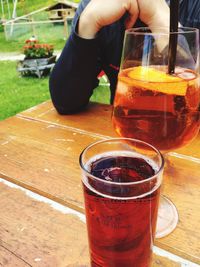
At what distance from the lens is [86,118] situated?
1.06 metres

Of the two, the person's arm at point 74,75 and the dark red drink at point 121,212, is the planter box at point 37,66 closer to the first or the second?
the person's arm at point 74,75

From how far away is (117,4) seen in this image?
902 mm

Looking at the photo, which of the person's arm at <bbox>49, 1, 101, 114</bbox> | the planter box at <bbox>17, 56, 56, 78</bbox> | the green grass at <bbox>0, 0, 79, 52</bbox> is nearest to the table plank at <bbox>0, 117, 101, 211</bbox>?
the person's arm at <bbox>49, 1, 101, 114</bbox>

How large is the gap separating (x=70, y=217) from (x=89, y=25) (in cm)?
63

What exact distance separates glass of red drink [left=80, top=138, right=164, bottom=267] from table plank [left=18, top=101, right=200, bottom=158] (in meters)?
0.43

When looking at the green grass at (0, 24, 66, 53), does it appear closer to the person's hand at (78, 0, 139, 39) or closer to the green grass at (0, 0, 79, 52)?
the green grass at (0, 0, 79, 52)

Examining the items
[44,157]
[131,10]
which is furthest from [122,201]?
[131,10]

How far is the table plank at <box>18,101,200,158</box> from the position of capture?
0.97 m

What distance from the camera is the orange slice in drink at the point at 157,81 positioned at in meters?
0.56

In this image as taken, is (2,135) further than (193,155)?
Yes

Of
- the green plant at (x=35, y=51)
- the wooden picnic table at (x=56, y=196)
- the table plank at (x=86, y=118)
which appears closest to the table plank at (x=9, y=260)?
the wooden picnic table at (x=56, y=196)

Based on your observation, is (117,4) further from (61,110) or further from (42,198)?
(42,198)

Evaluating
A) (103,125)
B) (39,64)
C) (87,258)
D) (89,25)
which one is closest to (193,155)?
(103,125)

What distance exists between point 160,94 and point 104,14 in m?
0.48
